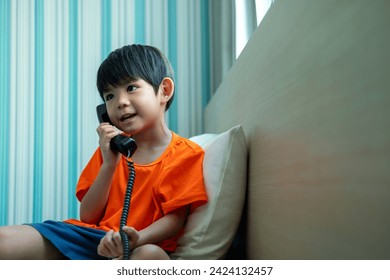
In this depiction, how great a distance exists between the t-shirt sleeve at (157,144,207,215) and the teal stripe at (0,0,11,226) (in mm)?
1460

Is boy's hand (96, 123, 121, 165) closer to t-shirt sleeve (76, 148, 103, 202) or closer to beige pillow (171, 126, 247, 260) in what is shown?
t-shirt sleeve (76, 148, 103, 202)

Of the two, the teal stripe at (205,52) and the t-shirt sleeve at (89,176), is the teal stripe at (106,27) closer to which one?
the teal stripe at (205,52)

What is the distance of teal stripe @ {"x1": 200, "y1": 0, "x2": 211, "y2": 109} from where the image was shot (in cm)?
225

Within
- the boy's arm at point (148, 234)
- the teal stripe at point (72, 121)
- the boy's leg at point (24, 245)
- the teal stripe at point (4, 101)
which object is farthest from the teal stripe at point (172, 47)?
the boy's leg at point (24, 245)

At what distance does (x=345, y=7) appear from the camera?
1.85 ft

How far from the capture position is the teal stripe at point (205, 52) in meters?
2.25

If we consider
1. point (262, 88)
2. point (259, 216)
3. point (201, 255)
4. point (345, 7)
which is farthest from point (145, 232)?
point (345, 7)

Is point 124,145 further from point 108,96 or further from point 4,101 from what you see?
point 4,101

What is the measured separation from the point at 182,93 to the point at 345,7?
1686 mm

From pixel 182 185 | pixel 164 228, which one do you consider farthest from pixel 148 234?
pixel 182 185

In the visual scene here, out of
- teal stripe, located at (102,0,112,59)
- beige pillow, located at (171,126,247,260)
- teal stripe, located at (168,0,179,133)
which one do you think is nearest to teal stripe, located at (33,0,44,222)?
teal stripe, located at (102,0,112,59)

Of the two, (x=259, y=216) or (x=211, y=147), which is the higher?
(x=211, y=147)

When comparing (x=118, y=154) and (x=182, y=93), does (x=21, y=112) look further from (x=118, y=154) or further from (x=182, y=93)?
(x=118, y=154)

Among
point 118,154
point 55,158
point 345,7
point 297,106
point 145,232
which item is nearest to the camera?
point 345,7
